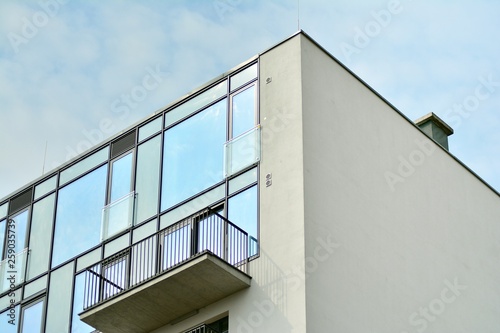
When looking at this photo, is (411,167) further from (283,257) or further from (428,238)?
(283,257)

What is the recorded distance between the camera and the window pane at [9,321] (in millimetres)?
31562

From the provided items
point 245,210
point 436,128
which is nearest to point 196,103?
point 245,210

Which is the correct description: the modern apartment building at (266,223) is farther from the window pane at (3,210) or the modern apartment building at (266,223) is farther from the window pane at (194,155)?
the window pane at (3,210)

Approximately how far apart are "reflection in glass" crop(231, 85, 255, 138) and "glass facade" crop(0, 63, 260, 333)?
30 millimetres

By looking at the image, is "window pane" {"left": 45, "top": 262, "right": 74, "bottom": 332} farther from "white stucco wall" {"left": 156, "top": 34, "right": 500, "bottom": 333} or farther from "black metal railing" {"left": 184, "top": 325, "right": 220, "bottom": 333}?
"black metal railing" {"left": 184, "top": 325, "right": 220, "bottom": 333}

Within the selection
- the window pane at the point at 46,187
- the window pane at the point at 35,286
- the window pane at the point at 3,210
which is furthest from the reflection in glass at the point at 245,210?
the window pane at the point at 3,210

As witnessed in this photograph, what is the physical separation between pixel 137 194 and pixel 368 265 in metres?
6.86

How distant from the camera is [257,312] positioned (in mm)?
25172

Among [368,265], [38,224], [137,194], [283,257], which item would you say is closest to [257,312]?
[283,257]

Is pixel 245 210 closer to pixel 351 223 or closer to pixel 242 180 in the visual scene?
pixel 242 180

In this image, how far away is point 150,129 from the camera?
3084cm

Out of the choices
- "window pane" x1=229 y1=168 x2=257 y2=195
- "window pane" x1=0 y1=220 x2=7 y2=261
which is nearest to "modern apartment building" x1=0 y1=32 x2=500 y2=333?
"window pane" x1=229 y1=168 x2=257 y2=195

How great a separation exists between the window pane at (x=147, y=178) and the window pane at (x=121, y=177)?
39 cm

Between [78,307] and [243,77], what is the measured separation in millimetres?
7537
